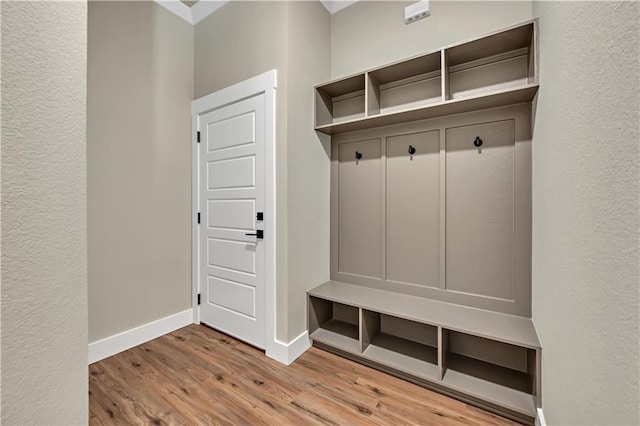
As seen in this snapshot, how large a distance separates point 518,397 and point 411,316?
2.31ft

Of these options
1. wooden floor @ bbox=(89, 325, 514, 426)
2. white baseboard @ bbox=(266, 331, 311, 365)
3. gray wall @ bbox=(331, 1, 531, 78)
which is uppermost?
gray wall @ bbox=(331, 1, 531, 78)

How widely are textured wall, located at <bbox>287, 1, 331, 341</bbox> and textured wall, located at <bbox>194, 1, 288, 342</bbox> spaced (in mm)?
51

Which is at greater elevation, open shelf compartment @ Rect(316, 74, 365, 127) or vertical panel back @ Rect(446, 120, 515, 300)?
open shelf compartment @ Rect(316, 74, 365, 127)

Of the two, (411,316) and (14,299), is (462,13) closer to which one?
(411,316)

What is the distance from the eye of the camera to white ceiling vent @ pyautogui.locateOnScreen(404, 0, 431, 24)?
2.03 metres

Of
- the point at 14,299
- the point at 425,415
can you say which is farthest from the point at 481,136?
the point at 14,299

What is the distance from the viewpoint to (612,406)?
0.65m

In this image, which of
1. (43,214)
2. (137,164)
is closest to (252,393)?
(43,214)

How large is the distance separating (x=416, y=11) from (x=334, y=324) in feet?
8.81

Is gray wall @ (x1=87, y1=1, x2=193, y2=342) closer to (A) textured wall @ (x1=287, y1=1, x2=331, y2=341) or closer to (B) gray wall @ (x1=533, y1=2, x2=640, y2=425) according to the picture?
(A) textured wall @ (x1=287, y1=1, x2=331, y2=341)

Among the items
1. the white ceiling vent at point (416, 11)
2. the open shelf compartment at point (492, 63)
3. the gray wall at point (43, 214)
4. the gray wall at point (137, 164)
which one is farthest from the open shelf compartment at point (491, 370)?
the gray wall at point (137, 164)

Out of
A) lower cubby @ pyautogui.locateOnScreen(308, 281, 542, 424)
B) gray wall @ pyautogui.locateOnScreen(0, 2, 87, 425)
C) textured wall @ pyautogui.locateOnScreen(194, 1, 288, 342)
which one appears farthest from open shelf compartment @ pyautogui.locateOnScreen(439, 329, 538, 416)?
gray wall @ pyautogui.locateOnScreen(0, 2, 87, 425)

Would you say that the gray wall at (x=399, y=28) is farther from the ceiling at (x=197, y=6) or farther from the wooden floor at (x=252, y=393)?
the wooden floor at (x=252, y=393)

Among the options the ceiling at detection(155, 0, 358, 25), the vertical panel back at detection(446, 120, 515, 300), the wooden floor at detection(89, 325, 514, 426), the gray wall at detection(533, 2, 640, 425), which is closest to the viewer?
the gray wall at detection(533, 2, 640, 425)
